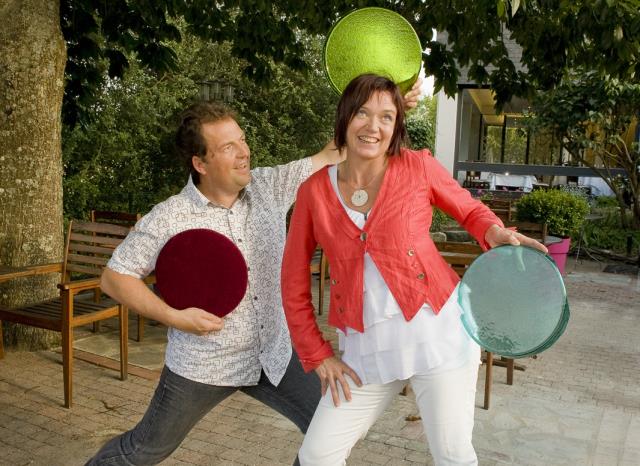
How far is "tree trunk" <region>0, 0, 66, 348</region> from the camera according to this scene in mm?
5156

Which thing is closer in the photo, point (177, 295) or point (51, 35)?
point (177, 295)

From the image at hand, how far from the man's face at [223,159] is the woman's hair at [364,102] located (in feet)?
1.59

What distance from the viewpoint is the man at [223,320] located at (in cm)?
223

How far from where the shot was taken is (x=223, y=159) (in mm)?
2285

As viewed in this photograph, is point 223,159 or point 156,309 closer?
point 156,309

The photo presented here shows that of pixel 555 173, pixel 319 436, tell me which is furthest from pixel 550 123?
pixel 319 436

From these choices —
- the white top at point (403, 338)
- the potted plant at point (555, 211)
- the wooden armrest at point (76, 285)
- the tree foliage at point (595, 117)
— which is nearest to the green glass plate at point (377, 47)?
the white top at point (403, 338)

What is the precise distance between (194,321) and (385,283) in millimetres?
682

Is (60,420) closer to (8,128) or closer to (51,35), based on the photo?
(8,128)

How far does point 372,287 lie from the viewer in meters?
1.85

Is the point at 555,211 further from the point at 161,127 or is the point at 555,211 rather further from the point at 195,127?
the point at 195,127

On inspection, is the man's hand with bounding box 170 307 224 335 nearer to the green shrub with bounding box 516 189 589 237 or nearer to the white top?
the white top

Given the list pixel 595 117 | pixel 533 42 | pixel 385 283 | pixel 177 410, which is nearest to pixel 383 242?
pixel 385 283

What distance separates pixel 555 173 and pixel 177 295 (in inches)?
789
